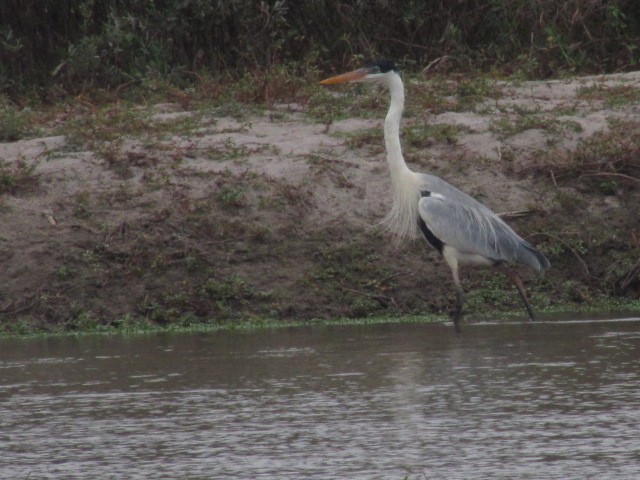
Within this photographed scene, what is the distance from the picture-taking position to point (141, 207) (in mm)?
11289

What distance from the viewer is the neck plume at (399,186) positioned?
1061 centimetres

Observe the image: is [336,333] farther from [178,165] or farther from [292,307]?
[178,165]

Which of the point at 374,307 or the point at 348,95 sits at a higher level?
the point at 348,95

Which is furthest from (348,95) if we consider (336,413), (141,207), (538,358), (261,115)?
(336,413)

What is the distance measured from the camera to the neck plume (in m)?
10.6

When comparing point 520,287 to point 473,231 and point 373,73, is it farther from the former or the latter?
point 373,73

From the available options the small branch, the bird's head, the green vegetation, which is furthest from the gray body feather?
the green vegetation

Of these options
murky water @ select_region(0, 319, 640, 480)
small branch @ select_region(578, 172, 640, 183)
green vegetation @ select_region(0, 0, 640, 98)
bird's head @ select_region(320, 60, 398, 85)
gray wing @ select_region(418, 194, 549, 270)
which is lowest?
murky water @ select_region(0, 319, 640, 480)

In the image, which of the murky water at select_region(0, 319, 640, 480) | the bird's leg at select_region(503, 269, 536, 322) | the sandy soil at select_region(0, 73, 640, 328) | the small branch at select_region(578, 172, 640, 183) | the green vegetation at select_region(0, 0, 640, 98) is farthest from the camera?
the green vegetation at select_region(0, 0, 640, 98)

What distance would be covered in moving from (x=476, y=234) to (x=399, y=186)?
0.77 metres

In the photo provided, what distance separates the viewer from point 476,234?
33.7 feet

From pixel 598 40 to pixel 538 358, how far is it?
7694mm

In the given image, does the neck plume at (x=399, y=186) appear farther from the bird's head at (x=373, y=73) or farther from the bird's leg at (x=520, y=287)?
the bird's leg at (x=520, y=287)

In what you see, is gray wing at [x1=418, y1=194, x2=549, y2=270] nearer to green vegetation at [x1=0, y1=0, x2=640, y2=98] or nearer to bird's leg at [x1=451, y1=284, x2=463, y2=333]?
bird's leg at [x1=451, y1=284, x2=463, y2=333]
